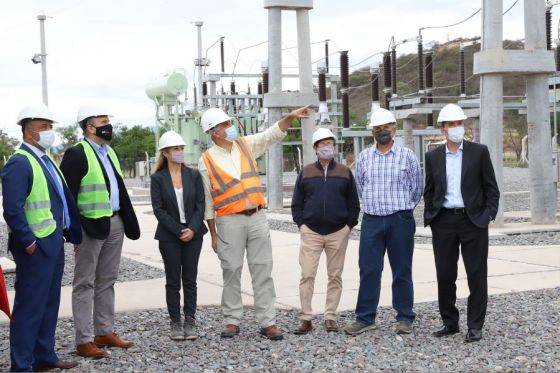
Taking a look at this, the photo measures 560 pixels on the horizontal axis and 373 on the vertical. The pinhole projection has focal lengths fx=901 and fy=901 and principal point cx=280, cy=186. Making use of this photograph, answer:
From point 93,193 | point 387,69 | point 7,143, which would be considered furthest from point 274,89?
point 7,143

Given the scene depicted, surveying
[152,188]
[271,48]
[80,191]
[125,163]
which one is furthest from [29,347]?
[125,163]

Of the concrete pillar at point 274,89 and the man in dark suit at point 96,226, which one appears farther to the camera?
the concrete pillar at point 274,89

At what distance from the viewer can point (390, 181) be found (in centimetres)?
831

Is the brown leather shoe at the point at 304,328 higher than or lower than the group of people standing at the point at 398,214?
lower

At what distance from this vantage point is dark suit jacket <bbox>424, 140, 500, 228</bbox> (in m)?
7.98

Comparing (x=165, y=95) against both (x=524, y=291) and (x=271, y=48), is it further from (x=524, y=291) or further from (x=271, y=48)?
(x=524, y=291)

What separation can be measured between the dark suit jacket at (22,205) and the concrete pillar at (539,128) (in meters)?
13.2

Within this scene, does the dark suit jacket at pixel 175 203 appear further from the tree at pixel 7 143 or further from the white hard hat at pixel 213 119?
the tree at pixel 7 143

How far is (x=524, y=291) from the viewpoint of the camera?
10430 mm

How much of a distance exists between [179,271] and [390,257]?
1.98 metres

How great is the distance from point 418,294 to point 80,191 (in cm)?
447

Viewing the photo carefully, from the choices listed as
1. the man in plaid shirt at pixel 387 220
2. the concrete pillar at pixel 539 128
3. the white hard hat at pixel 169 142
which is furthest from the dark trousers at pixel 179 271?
the concrete pillar at pixel 539 128

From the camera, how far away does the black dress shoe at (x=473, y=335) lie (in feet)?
25.9

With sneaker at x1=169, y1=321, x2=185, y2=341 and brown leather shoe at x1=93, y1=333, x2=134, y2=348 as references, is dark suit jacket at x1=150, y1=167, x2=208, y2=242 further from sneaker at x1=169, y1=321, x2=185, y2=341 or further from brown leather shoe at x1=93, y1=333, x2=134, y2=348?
brown leather shoe at x1=93, y1=333, x2=134, y2=348
